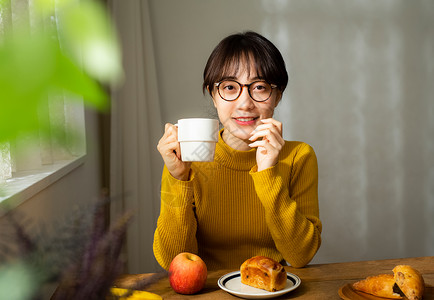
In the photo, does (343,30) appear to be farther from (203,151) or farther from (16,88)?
(16,88)

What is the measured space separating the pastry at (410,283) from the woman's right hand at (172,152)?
512mm

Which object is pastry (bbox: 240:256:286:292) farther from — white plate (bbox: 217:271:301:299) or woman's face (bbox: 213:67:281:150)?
woman's face (bbox: 213:67:281:150)

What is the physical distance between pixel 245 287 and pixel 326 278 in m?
0.19

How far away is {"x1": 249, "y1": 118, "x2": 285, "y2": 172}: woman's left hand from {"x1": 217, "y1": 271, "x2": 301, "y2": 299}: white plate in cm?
29

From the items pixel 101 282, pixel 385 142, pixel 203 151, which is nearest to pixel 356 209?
pixel 385 142

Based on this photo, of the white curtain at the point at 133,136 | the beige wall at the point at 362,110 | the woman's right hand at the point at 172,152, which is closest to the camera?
the woman's right hand at the point at 172,152

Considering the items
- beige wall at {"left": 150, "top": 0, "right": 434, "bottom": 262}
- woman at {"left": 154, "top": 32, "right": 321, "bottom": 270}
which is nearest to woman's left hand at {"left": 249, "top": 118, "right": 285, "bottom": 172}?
woman at {"left": 154, "top": 32, "right": 321, "bottom": 270}

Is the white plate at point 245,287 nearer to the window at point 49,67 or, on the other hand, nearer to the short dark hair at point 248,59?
the short dark hair at point 248,59

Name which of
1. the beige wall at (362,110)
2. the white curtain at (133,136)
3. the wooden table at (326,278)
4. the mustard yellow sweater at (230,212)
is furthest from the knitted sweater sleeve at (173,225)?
the beige wall at (362,110)

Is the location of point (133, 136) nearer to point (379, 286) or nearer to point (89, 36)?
point (379, 286)

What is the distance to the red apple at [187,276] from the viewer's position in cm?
82

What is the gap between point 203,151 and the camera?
81cm

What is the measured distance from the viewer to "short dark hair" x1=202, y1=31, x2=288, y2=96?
1198 millimetres

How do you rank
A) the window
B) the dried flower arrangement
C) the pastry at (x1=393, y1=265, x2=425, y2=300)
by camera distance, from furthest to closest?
the pastry at (x1=393, y1=265, x2=425, y2=300) < the dried flower arrangement < the window
